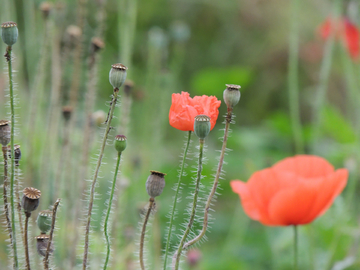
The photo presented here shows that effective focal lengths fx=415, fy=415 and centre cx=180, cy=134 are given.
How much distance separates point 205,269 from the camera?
1.02m

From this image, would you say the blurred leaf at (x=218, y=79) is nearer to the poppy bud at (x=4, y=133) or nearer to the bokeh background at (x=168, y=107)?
the bokeh background at (x=168, y=107)

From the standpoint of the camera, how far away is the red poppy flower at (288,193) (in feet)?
1.75

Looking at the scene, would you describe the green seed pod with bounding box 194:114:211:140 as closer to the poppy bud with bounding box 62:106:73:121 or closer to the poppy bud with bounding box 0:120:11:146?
the poppy bud with bounding box 0:120:11:146

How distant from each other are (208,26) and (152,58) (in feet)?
4.78

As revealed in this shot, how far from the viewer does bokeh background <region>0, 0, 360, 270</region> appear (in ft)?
2.48

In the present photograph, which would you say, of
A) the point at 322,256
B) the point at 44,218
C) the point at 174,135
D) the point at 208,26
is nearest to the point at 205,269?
the point at 322,256

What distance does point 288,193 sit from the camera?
1.77 ft

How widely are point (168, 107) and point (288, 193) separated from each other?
0.88 m

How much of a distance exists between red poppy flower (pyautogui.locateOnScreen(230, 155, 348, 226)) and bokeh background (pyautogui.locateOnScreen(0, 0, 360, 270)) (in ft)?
0.31

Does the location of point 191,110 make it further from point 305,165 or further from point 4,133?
point 305,165

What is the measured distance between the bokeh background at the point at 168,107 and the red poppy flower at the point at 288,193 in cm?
10

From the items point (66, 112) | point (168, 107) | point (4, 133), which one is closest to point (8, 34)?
point (4, 133)

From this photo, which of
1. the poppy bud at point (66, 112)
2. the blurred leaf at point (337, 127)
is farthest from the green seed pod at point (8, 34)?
the blurred leaf at point (337, 127)

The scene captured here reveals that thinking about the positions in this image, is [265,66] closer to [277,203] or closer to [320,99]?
[320,99]
